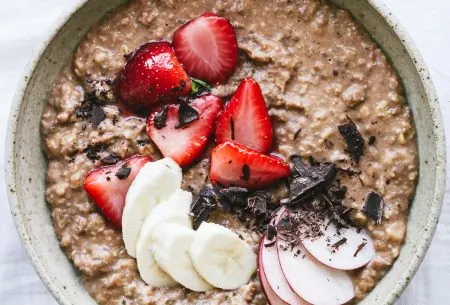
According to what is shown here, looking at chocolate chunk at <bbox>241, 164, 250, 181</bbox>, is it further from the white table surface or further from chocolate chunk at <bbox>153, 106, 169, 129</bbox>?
the white table surface

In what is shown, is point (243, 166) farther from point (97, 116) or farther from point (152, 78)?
point (97, 116)

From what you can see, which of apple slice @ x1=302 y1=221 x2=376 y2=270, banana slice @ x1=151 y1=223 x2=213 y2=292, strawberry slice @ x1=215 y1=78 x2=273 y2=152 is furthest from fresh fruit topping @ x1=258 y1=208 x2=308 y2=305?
strawberry slice @ x1=215 y1=78 x2=273 y2=152

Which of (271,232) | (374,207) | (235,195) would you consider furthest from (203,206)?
(374,207)

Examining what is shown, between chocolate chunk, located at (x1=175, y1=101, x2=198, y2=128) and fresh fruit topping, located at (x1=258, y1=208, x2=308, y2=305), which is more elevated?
chocolate chunk, located at (x1=175, y1=101, x2=198, y2=128)

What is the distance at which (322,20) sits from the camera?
9.68 ft

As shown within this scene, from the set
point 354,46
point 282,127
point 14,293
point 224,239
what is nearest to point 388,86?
point 354,46

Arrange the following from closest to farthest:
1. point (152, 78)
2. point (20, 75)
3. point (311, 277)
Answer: point (311, 277) → point (152, 78) → point (20, 75)

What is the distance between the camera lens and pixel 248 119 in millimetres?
2883

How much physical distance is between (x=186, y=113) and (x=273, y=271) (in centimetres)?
66

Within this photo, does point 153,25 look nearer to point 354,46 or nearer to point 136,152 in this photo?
point 136,152

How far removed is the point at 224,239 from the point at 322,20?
89 cm

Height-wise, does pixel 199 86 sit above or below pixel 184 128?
above

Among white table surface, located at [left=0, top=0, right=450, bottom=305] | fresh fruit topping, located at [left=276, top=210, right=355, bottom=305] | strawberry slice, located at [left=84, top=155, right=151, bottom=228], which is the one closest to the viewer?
fresh fruit topping, located at [left=276, top=210, right=355, bottom=305]

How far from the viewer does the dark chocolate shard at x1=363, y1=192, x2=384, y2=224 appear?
2.83 m
